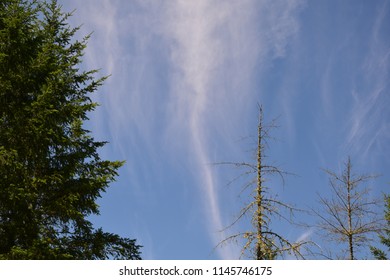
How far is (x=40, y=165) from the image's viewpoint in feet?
38.2

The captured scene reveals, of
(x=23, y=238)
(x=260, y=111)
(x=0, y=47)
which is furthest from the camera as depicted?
(x=260, y=111)

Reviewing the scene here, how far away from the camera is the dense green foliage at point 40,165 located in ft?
34.4

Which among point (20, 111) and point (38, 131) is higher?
point (20, 111)

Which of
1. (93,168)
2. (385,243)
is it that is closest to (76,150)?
(93,168)

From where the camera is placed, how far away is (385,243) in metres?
25.6

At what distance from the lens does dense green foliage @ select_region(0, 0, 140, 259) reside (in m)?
10.5

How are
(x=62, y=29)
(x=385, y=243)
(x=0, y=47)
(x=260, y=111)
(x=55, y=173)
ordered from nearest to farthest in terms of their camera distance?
(x=55, y=173) < (x=0, y=47) < (x=260, y=111) < (x=62, y=29) < (x=385, y=243)
